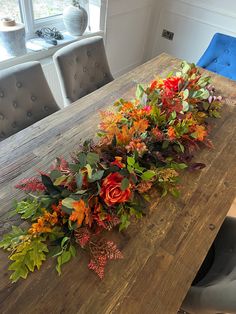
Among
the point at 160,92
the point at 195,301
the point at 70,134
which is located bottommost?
the point at 195,301

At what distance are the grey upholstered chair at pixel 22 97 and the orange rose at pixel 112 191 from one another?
0.69 meters

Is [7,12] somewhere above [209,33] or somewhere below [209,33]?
above

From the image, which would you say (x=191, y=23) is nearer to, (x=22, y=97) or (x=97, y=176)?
(x=22, y=97)

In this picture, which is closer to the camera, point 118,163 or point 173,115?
point 118,163

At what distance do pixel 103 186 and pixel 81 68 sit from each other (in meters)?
1.02

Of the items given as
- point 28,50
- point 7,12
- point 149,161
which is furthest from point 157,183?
point 7,12

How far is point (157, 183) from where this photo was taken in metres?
0.89

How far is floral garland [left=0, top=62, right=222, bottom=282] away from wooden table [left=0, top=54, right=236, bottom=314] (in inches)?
1.3

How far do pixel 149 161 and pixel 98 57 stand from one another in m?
1.00

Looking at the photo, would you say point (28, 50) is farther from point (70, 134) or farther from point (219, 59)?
point (219, 59)

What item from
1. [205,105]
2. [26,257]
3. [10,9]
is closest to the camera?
[26,257]

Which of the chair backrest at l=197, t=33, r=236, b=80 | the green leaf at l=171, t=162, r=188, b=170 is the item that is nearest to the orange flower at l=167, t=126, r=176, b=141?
the green leaf at l=171, t=162, r=188, b=170

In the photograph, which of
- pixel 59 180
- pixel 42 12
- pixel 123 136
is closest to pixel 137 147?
pixel 123 136

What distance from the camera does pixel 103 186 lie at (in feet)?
2.36
